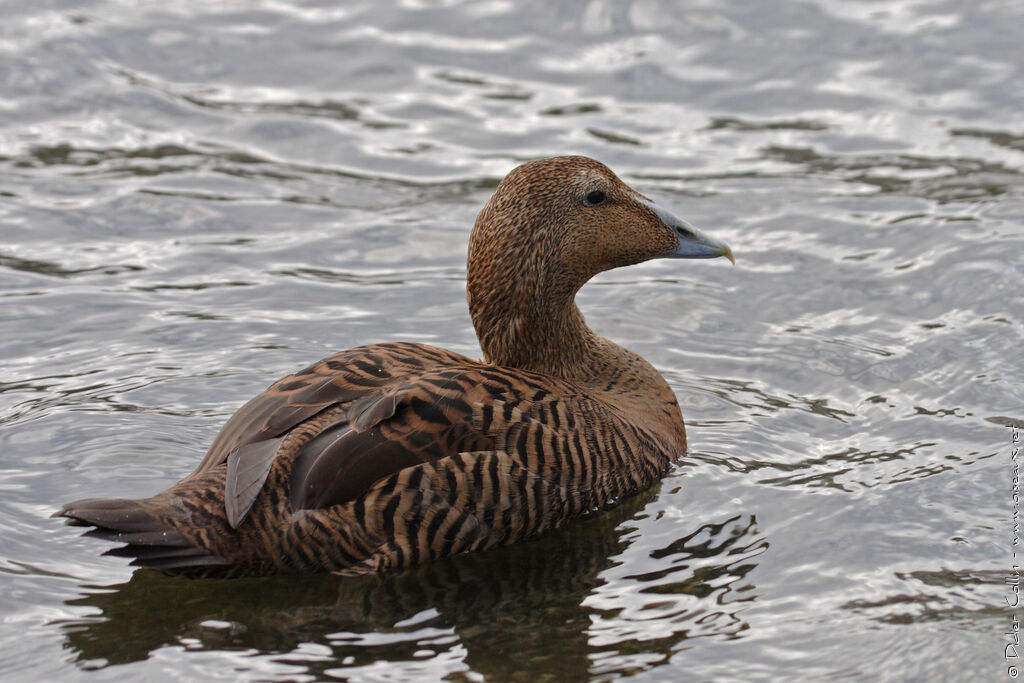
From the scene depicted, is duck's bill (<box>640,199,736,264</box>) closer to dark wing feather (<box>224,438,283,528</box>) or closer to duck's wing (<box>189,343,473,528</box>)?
duck's wing (<box>189,343,473,528</box>)

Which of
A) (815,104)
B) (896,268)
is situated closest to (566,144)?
(815,104)

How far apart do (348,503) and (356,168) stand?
5062 millimetres

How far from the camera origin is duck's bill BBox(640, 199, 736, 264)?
6.50 meters

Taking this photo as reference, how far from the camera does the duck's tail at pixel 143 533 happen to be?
4.90 m

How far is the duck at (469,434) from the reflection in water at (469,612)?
0.12 metres

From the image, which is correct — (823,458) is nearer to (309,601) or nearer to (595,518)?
(595,518)

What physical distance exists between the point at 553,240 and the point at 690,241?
2.22ft

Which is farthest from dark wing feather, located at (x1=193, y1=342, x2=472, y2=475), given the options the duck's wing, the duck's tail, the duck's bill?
the duck's bill

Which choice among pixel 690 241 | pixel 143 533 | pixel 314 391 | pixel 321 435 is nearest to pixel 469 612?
pixel 321 435

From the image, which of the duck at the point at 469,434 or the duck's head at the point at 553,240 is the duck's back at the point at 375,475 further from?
the duck's head at the point at 553,240

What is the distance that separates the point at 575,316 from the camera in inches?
259

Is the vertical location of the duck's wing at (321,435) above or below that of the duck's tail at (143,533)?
above

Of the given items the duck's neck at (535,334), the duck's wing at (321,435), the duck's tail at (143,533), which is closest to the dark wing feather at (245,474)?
the duck's wing at (321,435)

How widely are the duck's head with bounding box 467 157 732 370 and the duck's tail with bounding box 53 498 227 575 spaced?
1824 millimetres
